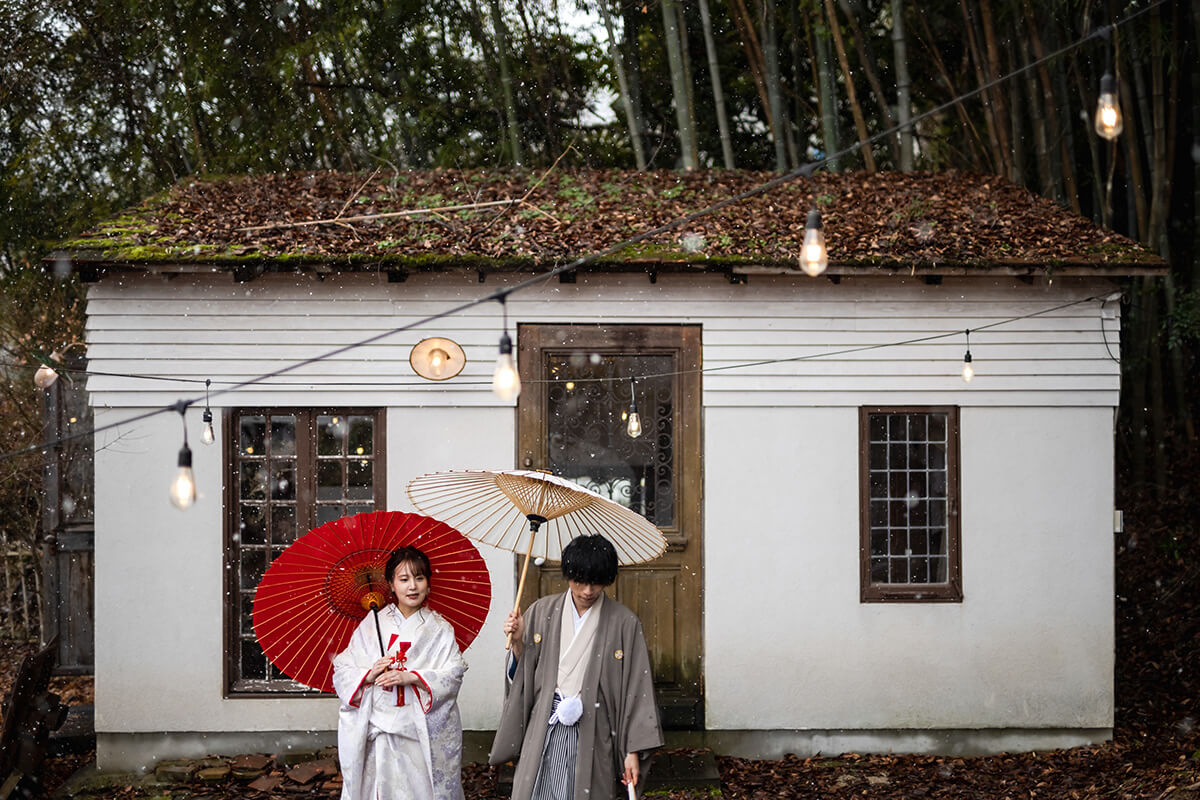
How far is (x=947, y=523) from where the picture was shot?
716cm

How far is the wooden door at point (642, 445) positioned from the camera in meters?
6.99

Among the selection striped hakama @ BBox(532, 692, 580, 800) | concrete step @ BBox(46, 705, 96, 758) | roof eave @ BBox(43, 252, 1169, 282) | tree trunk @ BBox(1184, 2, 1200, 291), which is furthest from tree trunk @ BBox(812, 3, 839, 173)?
concrete step @ BBox(46, 705, 96, 758)

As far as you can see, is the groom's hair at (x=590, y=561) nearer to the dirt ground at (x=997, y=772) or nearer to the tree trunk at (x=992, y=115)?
the dirt ground at (x=997, y=772)

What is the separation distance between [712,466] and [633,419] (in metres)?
0.71

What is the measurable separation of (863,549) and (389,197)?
4.56 meters

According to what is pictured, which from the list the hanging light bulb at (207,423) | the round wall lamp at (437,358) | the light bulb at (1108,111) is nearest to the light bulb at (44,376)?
the hanging light bulb at (207,423)

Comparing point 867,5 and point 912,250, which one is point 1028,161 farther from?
point 912,250

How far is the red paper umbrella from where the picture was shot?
14.6ft

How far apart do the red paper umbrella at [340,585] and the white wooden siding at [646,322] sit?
235 centimetres

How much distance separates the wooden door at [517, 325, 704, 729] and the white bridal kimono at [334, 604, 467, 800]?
2.21 metres

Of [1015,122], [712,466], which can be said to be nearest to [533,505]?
[712,466]

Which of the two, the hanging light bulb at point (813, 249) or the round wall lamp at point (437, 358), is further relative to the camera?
the round wall lamp at point (437, 358)

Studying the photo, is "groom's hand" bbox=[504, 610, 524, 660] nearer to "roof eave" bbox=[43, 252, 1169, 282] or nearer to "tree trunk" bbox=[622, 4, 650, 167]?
"roof eave" bbox=[43, 252, 1169, 282]

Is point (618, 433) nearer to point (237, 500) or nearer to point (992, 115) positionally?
point (237, 500)
